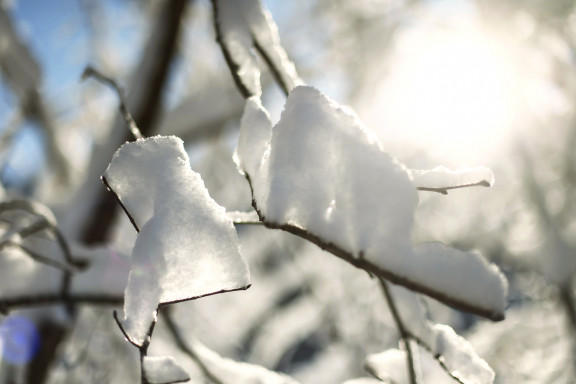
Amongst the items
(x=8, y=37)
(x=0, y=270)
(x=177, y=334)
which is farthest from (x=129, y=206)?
(x=8, y=37)

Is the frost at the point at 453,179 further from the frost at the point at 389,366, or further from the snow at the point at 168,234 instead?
the frost at the point at 389,366

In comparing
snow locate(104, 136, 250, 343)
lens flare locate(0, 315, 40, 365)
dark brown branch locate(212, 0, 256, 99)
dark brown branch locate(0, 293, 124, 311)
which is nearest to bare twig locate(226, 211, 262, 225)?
snow locate(104, 136, 250, 343)

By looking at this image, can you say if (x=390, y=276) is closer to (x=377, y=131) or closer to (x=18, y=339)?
(x=18, y=339)

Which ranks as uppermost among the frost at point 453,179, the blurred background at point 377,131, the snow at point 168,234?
the frost at point 453,179

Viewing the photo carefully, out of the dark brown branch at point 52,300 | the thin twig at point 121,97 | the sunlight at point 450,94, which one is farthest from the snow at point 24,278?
the sunlight at point 450,94

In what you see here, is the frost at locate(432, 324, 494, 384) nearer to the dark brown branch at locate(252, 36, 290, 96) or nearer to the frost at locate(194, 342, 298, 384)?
the frost at locate(194, 342, 298, 384)

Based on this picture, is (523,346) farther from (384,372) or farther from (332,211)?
(332,211)
